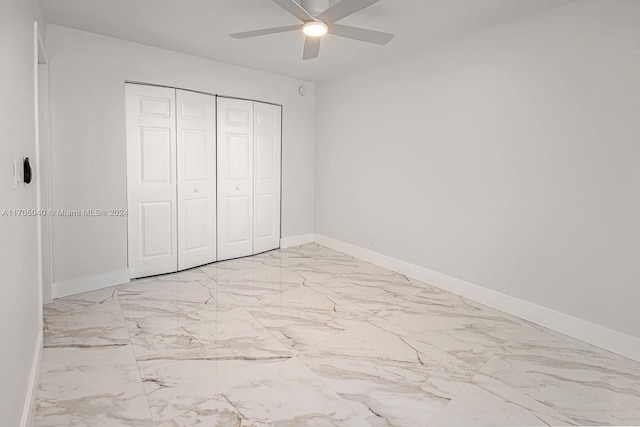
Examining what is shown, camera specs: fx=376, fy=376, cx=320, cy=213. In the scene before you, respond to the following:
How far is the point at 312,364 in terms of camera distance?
2.40 m

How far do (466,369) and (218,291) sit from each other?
2338mm

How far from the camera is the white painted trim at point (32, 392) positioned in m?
1.75

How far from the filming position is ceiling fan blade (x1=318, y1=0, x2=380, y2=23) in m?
2.29

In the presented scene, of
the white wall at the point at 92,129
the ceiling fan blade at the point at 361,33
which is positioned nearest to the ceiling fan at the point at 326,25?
the ceiling fan blade at the point at 361,33

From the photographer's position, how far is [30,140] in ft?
6.99

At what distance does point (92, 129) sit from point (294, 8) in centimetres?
237

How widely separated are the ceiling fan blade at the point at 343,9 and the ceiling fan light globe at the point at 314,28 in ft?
0.23

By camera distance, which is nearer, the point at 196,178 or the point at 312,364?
the point at 312,364

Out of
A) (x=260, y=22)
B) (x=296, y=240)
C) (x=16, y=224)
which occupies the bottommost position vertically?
(x=296, y=240)

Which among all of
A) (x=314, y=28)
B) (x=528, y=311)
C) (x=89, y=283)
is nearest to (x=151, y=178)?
(x=89, y=283)

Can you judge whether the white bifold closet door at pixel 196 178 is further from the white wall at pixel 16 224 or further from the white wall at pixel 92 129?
the white wall at pixel 16 224

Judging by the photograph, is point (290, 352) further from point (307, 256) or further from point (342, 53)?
point (342, 53)

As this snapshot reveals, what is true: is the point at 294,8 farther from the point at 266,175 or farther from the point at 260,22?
the point at 266,175

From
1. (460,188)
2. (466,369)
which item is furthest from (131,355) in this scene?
(460,188)
